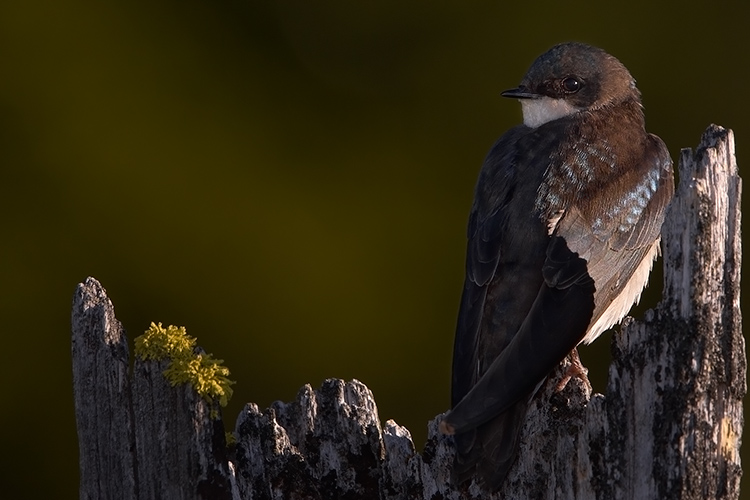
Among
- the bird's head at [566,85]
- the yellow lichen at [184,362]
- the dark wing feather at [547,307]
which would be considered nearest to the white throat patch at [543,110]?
the bird's head at [566,85]

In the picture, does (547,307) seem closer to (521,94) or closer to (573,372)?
(573,372)

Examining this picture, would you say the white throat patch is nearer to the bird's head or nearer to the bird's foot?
the bird's head

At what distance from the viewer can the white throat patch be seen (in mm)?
5199

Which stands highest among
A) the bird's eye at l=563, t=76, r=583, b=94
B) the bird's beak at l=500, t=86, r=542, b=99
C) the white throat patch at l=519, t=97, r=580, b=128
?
the bird's eye at l=563, t=76, r=583, b=94

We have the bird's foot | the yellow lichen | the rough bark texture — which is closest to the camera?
the rough bark texture

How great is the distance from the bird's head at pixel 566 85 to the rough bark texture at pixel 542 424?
2.01m

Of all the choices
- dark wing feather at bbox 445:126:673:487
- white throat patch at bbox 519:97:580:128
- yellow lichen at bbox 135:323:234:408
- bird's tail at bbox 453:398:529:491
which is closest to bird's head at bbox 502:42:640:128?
white throat patch at bbox 519:97:580:128

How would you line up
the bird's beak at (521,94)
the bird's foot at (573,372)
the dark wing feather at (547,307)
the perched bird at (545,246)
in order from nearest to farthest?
the dark wing feather at (547,307), the perched bird at (545,246), the bird's foot at (573,372), the bird's beak at (521,94)

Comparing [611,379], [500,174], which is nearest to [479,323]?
[500,174]

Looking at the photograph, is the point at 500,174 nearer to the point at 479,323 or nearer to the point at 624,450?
the point at 479,323

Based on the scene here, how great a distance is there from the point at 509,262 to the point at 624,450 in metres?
1.35

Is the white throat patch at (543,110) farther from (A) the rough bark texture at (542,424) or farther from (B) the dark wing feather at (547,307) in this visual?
(A) the rough bark texture at (542,424)

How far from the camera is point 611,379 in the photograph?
9.95ft

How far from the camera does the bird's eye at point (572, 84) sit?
521cm
